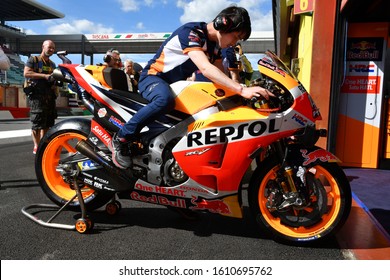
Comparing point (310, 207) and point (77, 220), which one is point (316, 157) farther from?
point (77, 220)

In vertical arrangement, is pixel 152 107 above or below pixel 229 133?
above

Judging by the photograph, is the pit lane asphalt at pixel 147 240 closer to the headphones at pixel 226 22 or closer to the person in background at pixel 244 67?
the person in background at pixel 244 67

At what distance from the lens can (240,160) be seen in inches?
105

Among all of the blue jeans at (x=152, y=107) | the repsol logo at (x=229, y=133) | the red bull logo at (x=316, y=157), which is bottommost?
the red bull logo at (x=316, y=157)

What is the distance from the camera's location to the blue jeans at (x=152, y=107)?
2.77 m

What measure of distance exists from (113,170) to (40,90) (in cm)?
377

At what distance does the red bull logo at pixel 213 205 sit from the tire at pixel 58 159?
98cm

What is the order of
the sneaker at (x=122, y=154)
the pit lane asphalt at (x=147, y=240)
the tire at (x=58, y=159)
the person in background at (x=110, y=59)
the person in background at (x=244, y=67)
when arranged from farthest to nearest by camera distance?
the person in background at (x=110, y=59)
the tire at (x=58, y=159)
the person in background at (x=244, y=67)
the sneaker at (x=122, y=154)
the pit lane asphalt at (x=147, y=240)

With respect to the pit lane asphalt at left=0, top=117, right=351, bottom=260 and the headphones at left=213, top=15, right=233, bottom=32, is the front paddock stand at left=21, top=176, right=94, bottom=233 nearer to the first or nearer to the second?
the pit lane asphalt at left=0, top=117, right=351, bottom=260

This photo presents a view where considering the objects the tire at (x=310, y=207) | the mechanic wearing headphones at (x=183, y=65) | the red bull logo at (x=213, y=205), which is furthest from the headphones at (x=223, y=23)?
the red bull logo at (x=213, y=205)

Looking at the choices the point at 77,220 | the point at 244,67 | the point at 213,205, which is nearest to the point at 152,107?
the point at 213,205

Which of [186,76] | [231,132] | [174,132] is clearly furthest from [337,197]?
[186,76]

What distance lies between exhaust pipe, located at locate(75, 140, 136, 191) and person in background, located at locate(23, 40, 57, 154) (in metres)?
3.33

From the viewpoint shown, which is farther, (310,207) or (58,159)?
(58,159)
